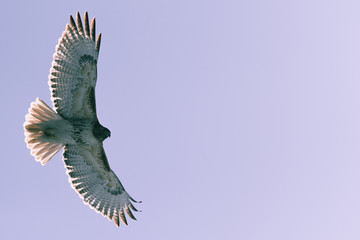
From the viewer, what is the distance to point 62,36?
36.1 ft

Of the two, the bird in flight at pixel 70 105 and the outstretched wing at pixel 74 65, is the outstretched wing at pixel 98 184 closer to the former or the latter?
the bird in flight at pixel 70 105

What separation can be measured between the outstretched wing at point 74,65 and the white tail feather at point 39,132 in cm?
27

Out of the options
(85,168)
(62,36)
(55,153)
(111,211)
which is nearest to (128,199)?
(111,211)

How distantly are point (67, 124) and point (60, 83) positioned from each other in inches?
38.3

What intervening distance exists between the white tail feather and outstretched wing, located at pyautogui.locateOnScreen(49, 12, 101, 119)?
10.6 inches

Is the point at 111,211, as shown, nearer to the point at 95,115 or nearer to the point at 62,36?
the point at 95,115

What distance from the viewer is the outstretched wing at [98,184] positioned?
39.5ft

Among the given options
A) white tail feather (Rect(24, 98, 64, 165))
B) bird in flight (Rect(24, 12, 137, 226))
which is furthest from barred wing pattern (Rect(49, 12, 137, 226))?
white tail feather (Rect(24, 98, 64, 165))

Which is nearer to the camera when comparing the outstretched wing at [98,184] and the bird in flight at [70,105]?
the bird in flight at [70,105]

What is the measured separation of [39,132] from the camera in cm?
1119

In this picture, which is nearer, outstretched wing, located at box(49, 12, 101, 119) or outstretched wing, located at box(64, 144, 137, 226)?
outstretched wing, located at box(49, 12, 101, 119)

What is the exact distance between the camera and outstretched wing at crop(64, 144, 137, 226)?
12.0 m

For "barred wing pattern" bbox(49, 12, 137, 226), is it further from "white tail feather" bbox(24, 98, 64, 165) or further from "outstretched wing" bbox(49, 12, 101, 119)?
"white tail feather" bbox(24, 98, 64, 165)

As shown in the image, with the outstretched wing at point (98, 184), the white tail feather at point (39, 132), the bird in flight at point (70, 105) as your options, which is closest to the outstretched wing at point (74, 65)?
the bird in flight at point (70, 105)
